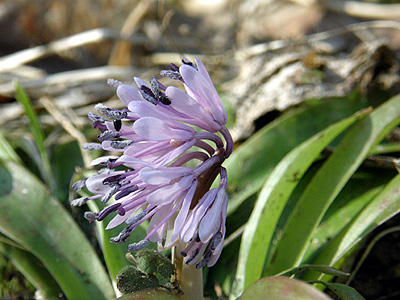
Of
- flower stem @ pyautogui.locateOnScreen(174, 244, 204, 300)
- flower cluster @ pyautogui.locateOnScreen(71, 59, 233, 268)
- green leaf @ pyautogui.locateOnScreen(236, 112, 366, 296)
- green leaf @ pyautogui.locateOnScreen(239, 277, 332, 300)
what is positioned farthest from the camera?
green leaf @ pyautogui.locateOnScreen(236, 112, 366, 296)

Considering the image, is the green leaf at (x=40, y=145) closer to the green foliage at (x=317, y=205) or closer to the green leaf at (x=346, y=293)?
the green foliage at (x=317, y=205)

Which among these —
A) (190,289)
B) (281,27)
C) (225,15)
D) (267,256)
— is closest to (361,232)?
(267,256)

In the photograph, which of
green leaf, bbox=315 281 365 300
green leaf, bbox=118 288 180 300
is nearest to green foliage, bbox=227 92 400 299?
green leaf, bbox=315 281 365 300

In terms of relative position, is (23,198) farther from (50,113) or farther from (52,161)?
(50,113)

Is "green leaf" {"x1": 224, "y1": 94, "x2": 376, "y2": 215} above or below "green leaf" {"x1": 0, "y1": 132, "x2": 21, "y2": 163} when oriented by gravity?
below

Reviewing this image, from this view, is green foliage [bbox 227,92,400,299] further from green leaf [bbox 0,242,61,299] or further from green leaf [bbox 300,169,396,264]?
green leaf [bbox 0,242,61,299]

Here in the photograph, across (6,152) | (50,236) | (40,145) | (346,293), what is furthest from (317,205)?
(6,152)

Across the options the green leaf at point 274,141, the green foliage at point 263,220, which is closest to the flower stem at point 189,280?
the green foliage at point 263,220
